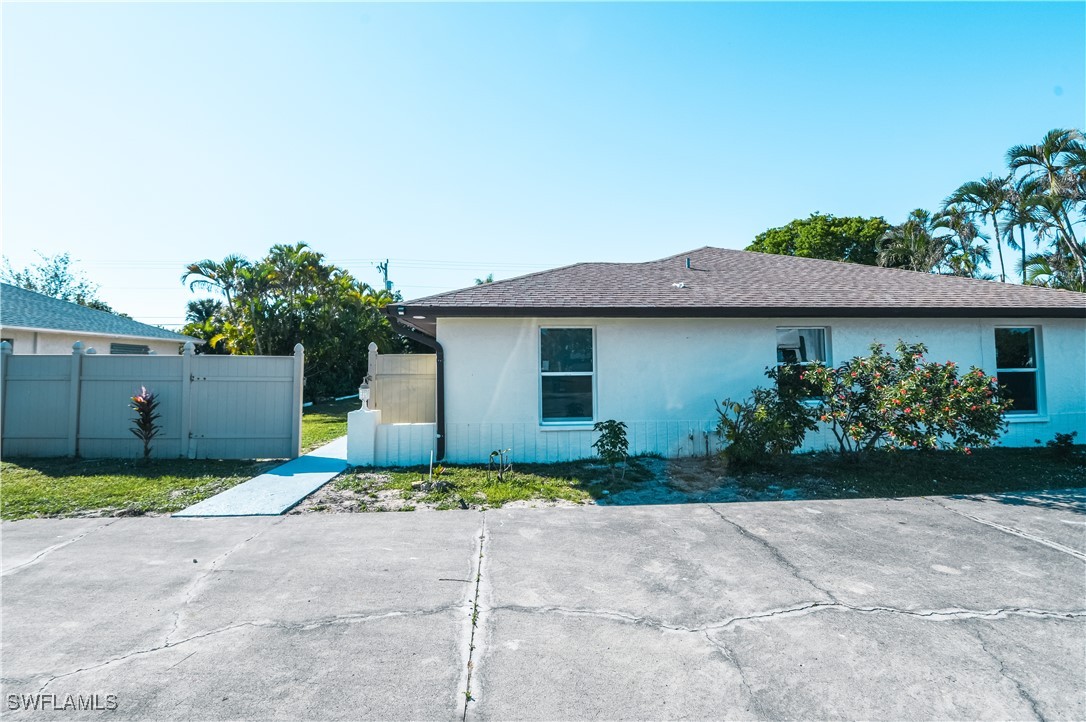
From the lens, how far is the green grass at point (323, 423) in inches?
446

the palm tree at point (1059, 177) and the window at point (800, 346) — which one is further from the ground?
the palm tree at point (1059, 177)

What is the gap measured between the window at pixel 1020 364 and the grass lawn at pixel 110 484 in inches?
548

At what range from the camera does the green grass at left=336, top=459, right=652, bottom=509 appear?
661 cm

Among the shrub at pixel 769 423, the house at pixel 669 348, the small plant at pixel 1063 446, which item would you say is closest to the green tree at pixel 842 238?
the house at pixel 669 348

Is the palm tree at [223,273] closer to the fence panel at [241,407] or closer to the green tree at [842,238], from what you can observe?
the fence panel at [241,407]

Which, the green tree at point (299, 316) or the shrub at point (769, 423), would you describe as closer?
the shrub at point (769, 423)

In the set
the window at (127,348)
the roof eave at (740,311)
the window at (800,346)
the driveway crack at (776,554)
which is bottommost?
the driveway crack at (776,554)

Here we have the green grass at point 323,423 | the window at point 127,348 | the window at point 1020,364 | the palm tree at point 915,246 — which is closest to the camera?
the window at point 1020,364

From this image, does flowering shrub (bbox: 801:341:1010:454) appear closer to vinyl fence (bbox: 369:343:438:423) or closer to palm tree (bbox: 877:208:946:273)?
vinyl fence (bbox: 369:343:438:423)

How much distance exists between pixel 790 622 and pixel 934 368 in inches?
221

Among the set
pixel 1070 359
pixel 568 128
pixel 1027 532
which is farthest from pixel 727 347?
pixel 1070 359

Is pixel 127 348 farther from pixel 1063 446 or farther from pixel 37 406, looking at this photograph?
pixel 1063 446

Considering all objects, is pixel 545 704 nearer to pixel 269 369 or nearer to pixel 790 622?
pixel 790 622

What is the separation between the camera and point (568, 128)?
11117mm
